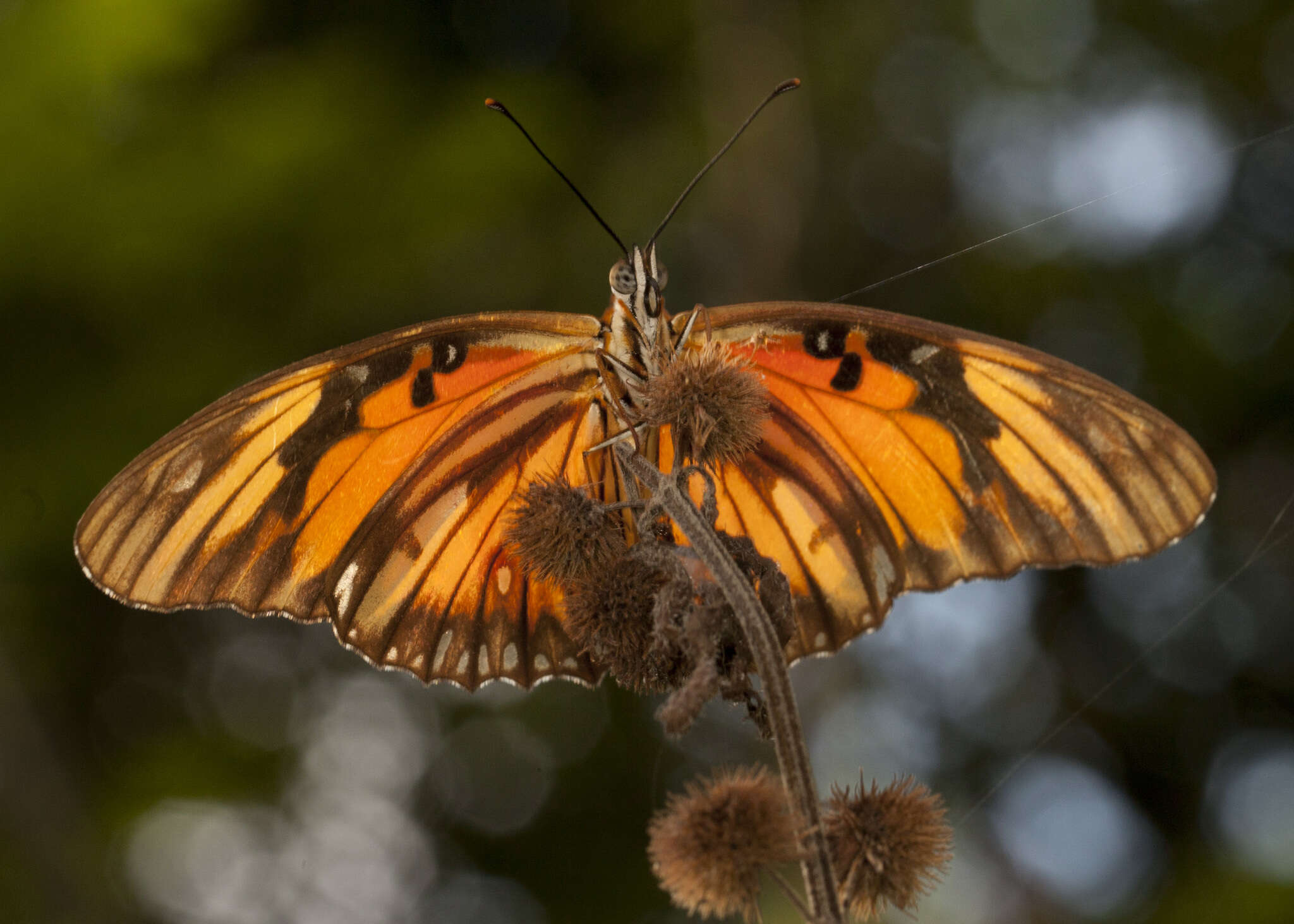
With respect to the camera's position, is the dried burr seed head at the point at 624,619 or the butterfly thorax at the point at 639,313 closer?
the dried burr seed head at the point at 624,619

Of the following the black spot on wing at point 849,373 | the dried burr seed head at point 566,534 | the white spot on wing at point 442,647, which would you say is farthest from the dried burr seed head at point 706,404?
the white spot on wing at point 442,647

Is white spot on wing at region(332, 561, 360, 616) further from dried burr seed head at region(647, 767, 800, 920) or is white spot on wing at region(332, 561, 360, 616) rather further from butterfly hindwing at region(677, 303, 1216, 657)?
dried burr seed head at region(647, 767, 800, 920)

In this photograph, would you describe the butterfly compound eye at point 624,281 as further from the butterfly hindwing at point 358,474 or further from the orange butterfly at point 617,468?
the butterfly hindwing at point 358,474

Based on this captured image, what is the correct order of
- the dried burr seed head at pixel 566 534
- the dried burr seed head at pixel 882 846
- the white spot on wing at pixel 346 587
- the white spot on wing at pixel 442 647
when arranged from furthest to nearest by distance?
the white spot on wing at pixel 442 647 < the white spot on wing at pixel 346 587 < the dried burr seed head at pixel 566 534 < the dried burr seed head at pixel 882 846

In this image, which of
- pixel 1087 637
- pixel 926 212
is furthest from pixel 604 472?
pixel 1087 637

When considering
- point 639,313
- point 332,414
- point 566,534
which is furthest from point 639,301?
point 332,414

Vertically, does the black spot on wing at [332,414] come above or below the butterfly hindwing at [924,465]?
above

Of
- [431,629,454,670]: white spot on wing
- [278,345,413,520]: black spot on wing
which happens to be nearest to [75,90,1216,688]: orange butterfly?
[278,345,413,520]: black spot on wing

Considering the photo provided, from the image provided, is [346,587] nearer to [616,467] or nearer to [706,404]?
[616,467]
